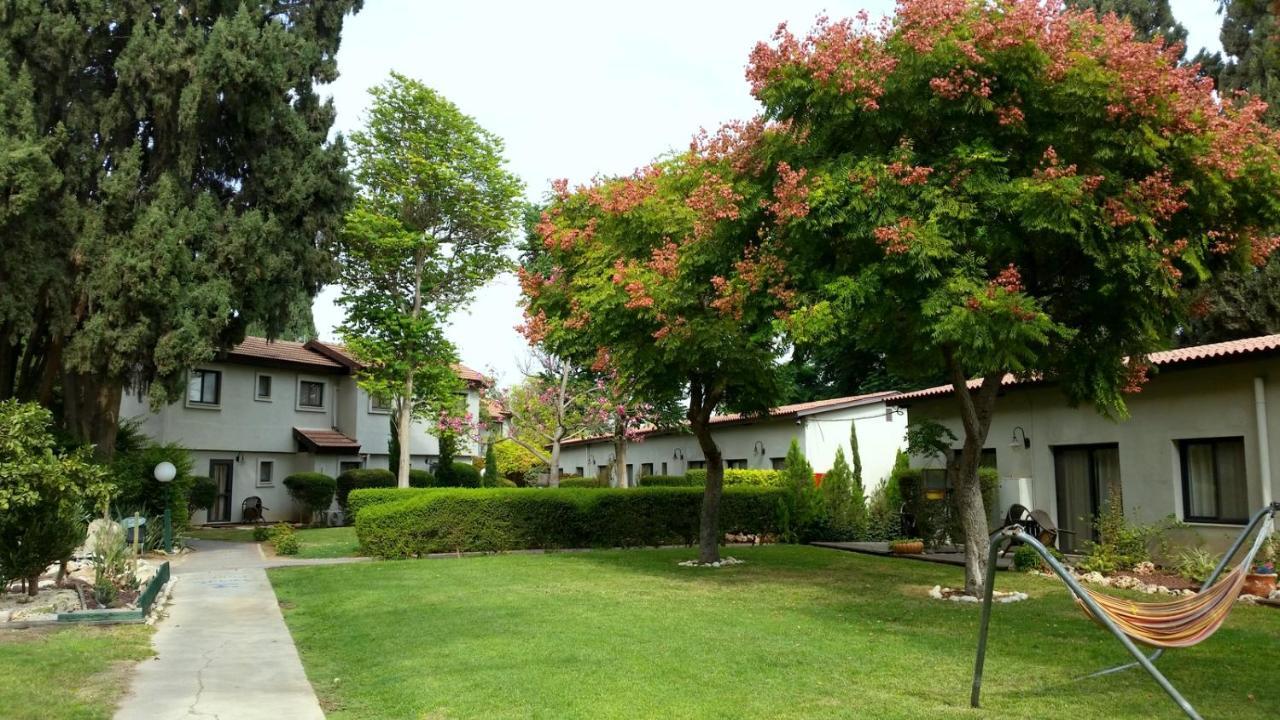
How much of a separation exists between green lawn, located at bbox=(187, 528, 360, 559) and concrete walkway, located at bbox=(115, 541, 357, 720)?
18.8 ft

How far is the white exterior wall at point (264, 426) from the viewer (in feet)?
101

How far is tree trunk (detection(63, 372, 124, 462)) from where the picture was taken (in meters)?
21.1

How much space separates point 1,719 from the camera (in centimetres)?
627

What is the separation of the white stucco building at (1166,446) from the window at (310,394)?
2570cm

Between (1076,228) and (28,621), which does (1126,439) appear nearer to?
(1076,228)

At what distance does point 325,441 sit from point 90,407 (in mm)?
12729

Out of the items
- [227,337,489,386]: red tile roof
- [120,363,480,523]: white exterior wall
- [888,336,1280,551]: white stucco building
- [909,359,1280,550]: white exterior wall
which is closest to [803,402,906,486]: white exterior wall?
[909,359,1280,550]: white exterior wall

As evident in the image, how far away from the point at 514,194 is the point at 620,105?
21.1 meters

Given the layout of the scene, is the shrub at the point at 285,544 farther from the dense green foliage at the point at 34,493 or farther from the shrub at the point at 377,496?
the dense green foliage at the point at 34,493

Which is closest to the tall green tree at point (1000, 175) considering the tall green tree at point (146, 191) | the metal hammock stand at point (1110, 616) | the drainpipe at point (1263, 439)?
the drainpipe at point (1263, 439)

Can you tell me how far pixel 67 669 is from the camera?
7906mm

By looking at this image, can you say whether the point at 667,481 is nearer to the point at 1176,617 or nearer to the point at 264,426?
the point at 264,426

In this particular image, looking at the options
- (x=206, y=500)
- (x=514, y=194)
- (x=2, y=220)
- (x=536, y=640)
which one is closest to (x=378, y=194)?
(x=514, y=194)

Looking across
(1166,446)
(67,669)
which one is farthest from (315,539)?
(1166,446)
